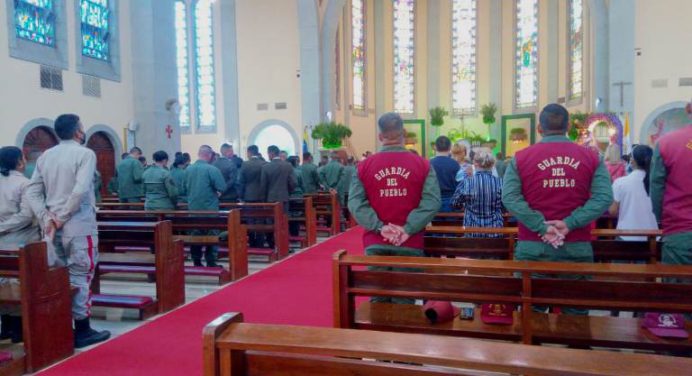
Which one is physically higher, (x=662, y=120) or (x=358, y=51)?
(x=358, y=51)

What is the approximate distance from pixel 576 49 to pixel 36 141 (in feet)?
58.9

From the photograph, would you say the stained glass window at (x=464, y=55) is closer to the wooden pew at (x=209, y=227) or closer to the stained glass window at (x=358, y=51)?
the stained glass window at (x=358, y=51)

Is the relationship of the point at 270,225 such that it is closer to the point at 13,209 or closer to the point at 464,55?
the point at 13,209

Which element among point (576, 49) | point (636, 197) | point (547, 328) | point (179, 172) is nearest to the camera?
point (547, 328)

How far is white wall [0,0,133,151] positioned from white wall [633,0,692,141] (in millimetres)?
12468

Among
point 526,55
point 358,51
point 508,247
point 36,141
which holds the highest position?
point 358,51

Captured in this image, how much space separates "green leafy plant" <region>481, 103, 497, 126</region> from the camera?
74.2ft

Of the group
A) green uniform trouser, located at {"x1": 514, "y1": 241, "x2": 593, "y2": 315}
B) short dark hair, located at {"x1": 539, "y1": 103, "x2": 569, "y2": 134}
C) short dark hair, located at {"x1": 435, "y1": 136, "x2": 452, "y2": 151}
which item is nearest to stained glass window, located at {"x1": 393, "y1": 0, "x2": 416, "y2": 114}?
short dark hair, located at {"x1": 435, "y1": 136, "x2": 452, "y2": 151}

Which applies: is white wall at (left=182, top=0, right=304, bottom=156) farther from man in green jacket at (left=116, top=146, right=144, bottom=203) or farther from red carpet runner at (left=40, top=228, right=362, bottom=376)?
red carpet runner at (left=40, top=228, right=362, bottom=376)

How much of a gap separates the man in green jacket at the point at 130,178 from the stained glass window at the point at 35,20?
3.39 m

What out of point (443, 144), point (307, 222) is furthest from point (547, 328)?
point (307, 222)

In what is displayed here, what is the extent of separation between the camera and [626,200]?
423 centimetres

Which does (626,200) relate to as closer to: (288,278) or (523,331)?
(523,331)

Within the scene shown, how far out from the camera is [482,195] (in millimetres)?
4250
